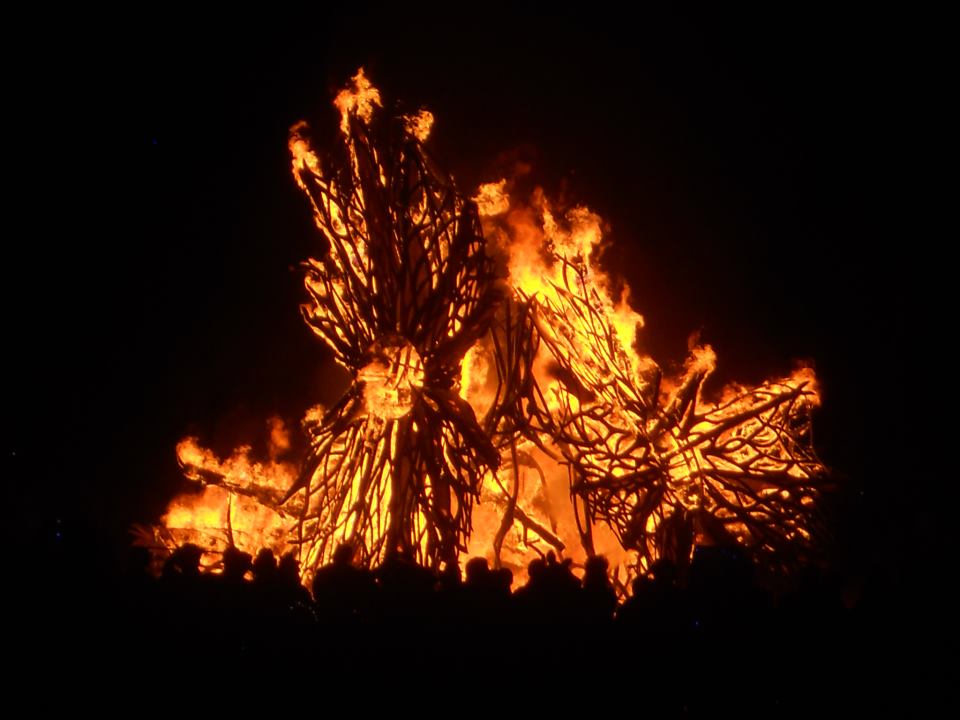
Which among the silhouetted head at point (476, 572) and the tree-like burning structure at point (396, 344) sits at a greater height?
the tree-like burning structure at point (396, 344)

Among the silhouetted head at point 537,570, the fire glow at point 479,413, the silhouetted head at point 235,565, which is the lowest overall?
the silhouetted head at point 537,570

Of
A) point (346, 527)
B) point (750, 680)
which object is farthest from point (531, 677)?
point (346, 527)

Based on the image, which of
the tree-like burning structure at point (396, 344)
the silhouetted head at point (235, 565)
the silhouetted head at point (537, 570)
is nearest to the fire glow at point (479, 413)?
the tree-like burning structure at point (396, 344)

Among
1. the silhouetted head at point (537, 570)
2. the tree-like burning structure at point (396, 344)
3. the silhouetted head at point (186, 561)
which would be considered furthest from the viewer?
the tree-like burning structure at point (396, 344)

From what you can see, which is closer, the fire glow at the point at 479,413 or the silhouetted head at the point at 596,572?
the silhouetted head at the point at 596,572

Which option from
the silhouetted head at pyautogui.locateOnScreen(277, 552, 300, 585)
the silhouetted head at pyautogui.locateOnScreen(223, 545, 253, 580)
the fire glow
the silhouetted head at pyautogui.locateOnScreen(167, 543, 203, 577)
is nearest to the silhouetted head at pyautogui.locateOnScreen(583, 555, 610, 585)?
the silhouetted head at pyautogui.locateOnScreen(277, 552, 300, 585)

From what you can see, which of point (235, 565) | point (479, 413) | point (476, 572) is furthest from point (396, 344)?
point (476, 572)

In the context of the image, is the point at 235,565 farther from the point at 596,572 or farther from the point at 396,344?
the point at 396,344

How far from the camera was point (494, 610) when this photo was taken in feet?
10.7

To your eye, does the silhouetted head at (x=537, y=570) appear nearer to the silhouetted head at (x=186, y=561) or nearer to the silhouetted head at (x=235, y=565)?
the silhouetted head at (x=235, y=565)

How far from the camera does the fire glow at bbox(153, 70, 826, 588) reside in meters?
5.54

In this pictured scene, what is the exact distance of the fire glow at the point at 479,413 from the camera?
5539mm

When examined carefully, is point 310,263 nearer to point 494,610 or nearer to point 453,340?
point 453,340

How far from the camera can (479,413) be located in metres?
6.57
